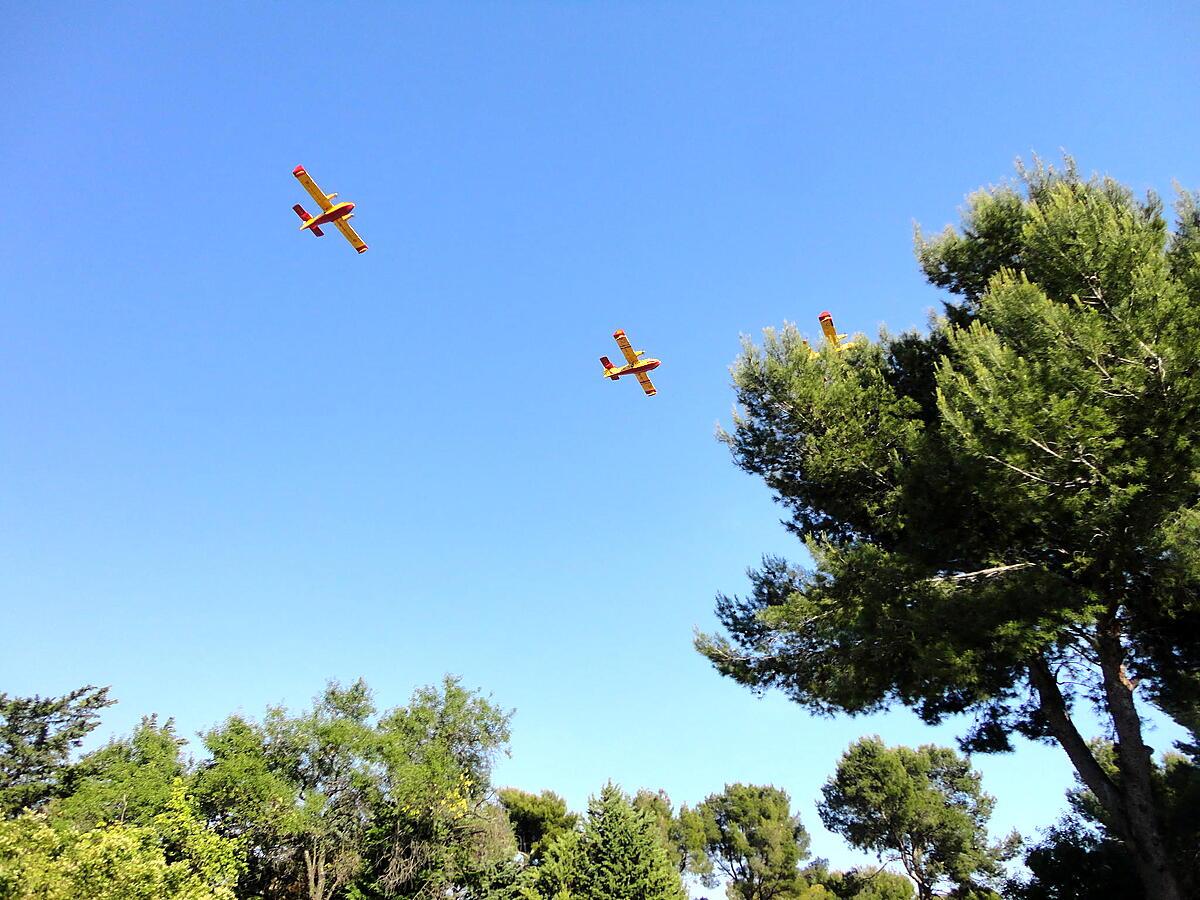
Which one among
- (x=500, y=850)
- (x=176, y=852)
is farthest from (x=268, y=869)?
(x=500, y=850)

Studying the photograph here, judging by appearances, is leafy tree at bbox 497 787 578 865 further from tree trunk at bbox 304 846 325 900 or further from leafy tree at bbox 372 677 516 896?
tree trunk at bbox 304 846 325 900

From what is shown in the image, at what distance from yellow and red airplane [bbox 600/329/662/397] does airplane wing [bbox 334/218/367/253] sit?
6.85 metres

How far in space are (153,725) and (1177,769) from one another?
1445 inches

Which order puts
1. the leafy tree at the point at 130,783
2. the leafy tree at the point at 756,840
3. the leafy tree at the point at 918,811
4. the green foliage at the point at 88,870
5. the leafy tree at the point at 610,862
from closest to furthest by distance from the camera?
the green foliage at the point at 88,870
the leafy tree at the point at 610,862
the leafy tree at the point at 130,783
the leafy tree at the point at 918,811
the leafy tree at the point at 756,840

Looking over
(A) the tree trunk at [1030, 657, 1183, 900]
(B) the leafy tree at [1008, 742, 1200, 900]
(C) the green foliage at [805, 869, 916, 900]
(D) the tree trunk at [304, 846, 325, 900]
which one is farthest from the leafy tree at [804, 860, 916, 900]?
(A) the tree trunk at [1030, 657, 1183, 900]

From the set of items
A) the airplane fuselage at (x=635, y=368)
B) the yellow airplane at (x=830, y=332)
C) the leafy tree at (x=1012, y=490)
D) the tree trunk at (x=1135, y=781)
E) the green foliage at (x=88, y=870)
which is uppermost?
the airplane fuselage at (x=635, y=368)

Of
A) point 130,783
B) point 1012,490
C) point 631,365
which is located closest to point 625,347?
point 631,365

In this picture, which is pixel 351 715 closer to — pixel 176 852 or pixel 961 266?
pixel 176 852

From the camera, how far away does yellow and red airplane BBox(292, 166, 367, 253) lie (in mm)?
14641

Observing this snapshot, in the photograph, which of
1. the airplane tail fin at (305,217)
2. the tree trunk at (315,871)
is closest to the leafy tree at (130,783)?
the tree trunk at (315,871)

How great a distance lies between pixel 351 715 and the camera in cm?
2720

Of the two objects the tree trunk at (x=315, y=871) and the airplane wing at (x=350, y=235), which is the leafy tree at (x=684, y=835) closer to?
the tree trunk at (x=315, y=871)

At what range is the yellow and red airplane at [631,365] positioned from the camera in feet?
62.0

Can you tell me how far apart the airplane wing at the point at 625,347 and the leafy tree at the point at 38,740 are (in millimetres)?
33522
